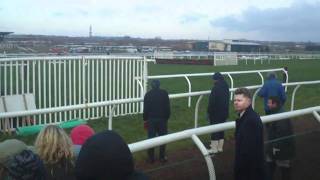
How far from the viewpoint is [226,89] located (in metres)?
7.48

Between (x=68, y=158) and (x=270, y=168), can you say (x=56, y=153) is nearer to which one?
(x=68, y=158)

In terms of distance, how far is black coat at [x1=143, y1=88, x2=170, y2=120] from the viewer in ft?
22.6

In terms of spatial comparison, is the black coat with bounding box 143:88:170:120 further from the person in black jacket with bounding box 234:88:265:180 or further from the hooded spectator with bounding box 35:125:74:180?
the hooded spectator with bounding box 35:125:74:180

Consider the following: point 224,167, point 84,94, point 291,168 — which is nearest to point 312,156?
point 291,168

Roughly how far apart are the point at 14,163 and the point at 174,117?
768 cm

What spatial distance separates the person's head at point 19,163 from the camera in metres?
2.50

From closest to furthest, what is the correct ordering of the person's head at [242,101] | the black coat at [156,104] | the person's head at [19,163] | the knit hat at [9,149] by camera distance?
the person's head at [19,163]
the knit hat at [9,149]
the person's head at [242,101]
the black coat at [156,104]

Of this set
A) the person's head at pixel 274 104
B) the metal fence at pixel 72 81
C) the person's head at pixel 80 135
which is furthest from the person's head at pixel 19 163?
the metal fence at pixel 72 81

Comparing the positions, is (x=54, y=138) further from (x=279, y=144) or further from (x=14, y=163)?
(x=279, y=144)

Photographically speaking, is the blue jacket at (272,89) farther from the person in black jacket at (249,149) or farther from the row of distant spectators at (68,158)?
the row of distant spectators at (68,158)

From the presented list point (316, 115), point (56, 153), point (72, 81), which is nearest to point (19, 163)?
point (56, 153)

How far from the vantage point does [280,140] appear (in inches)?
164

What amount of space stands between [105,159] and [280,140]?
254 centimetres

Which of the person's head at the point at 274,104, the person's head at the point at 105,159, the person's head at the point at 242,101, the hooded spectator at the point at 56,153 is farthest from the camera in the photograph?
the person's head at the point at 274,104
